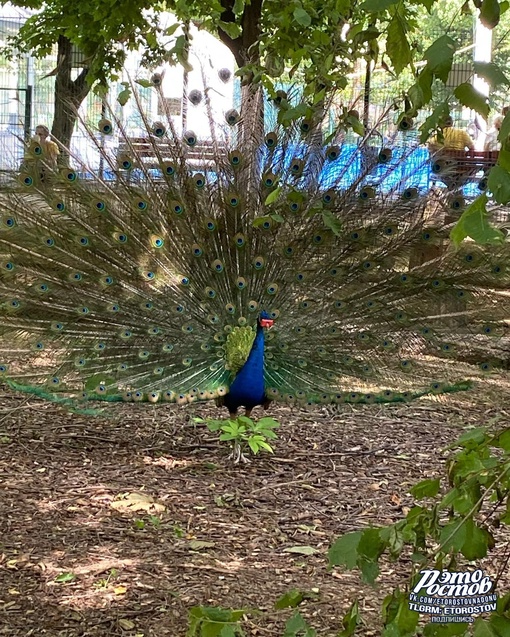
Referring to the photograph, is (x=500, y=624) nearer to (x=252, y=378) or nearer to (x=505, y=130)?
(x=505, y=130)

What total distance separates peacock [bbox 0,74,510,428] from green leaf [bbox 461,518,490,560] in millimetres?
4235

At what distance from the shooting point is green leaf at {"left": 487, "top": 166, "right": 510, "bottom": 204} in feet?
3.73

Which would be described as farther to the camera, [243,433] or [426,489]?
[243,433]

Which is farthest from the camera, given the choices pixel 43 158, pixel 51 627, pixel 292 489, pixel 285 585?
pixel 43 158

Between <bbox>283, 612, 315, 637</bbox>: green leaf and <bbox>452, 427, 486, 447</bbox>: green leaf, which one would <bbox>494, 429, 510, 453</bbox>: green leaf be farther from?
<bbox>283, 612, 315, 637</bbox>: green leaf

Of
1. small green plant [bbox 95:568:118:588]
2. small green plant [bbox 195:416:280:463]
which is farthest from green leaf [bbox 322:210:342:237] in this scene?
small green plant [bbox 195:416:280:463]

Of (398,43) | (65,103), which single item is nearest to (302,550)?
(398,43)

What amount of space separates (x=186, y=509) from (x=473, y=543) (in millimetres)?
3571

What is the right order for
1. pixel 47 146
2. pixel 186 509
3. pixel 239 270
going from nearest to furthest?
pixel 186 509 → pixel 47 146 → pixel 239 270

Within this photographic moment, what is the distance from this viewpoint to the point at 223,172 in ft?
18.4

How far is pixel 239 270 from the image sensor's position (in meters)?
5.75

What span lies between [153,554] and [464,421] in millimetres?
3121

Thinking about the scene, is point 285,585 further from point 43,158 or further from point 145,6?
point 145,6

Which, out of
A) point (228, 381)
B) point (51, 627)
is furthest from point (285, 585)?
point (228, 381)
